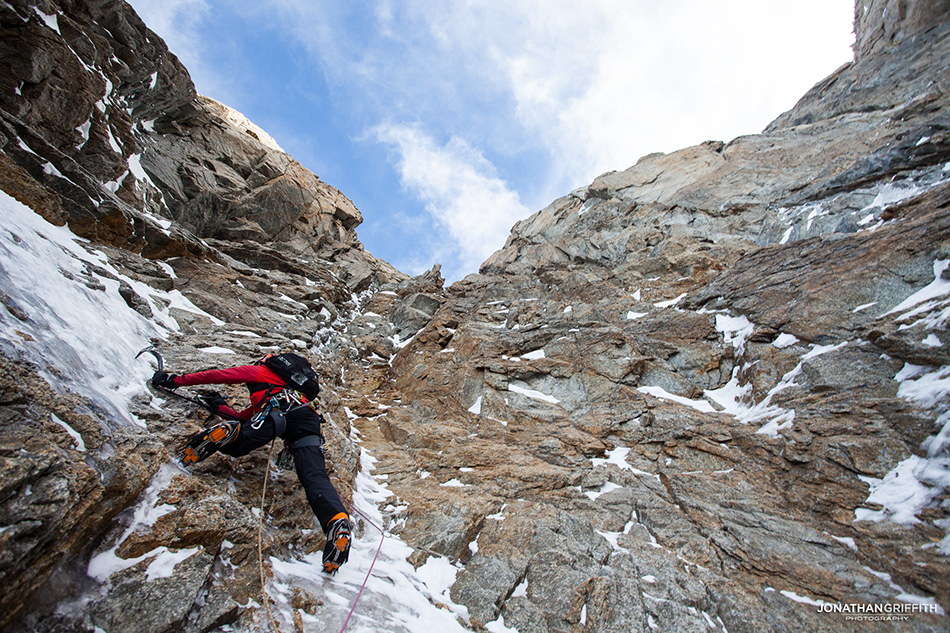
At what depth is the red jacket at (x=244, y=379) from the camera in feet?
16.1

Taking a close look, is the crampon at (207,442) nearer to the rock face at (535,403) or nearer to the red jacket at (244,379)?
the rock face at (535,403)

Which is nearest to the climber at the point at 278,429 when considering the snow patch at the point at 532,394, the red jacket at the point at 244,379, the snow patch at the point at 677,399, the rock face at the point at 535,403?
the red jacket at the point at 244,379

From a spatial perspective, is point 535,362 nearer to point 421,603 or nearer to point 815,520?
point 815,520

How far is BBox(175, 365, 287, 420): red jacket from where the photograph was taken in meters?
4.91

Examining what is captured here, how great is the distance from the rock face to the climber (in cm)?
41

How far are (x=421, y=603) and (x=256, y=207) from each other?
2447 centimetres

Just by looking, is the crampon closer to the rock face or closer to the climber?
the climber

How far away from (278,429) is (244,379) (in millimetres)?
1049

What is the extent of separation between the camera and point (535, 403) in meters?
12.5

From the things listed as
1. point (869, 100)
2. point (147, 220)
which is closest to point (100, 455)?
point (147, 220)

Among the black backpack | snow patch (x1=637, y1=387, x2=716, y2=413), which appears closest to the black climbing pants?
the black backpack

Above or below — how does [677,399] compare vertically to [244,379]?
above

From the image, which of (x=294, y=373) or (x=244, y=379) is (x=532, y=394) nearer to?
(x=294, y=373)

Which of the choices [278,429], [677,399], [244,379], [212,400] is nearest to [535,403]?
[677,399]
